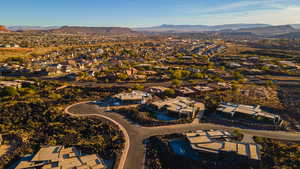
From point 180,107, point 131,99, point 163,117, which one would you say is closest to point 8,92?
point 131,99

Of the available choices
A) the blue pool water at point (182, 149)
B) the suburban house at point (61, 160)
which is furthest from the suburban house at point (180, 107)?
the suburban house at point (61, 160)

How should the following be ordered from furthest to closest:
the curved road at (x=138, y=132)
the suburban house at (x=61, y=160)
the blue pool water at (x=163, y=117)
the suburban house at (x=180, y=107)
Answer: the suburban house at (x=180, y=107) < the blue pool water at (x=163, y=117) < the curved road at (x=138, y=132) < the suburban house at (x=61, y=160)

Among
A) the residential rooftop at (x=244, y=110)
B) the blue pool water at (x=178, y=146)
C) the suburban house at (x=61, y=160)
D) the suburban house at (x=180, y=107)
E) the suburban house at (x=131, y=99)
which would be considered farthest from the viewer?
the suburban house at (x=131, y=99)

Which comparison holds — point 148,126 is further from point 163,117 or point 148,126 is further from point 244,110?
point 244,110

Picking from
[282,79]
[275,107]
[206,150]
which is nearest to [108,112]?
[206,150]

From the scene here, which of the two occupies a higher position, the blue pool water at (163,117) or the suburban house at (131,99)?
the suburban house at (131,99)

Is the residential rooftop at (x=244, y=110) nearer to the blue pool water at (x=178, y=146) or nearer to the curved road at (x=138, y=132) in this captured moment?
the curved road at (x=138, y=132)
